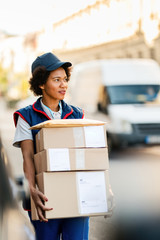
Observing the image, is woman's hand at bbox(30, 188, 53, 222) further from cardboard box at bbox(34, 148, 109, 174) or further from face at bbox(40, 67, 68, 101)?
face at bbox(40, 67, 68, 101)

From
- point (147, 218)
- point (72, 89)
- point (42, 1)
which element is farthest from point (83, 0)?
point (147, 218)

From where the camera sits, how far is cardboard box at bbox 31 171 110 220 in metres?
2.60

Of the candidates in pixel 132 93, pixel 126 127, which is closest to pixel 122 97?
pixel 132 93

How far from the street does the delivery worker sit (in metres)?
→ 0.13

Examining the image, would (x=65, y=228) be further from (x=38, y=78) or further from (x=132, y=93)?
(x=132, y=93)

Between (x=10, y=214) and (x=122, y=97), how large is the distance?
1034 cm

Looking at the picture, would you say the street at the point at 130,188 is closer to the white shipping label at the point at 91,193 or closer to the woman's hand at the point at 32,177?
the woman's hand at the point at 32,177

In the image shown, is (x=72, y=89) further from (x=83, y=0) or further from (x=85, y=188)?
(x=83, y=0)

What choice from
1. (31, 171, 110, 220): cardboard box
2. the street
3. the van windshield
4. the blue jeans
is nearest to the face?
the street

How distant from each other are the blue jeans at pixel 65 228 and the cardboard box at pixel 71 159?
0.96 feet

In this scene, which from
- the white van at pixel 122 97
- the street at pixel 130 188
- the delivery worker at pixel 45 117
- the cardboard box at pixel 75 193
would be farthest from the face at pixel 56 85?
the white van at pixel 122 97

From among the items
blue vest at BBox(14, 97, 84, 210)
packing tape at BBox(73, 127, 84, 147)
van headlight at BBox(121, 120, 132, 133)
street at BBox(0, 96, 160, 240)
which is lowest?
street at BBox(0, 96, 160, 240)

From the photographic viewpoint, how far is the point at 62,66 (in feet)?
9.60

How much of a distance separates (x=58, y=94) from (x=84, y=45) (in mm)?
44012
